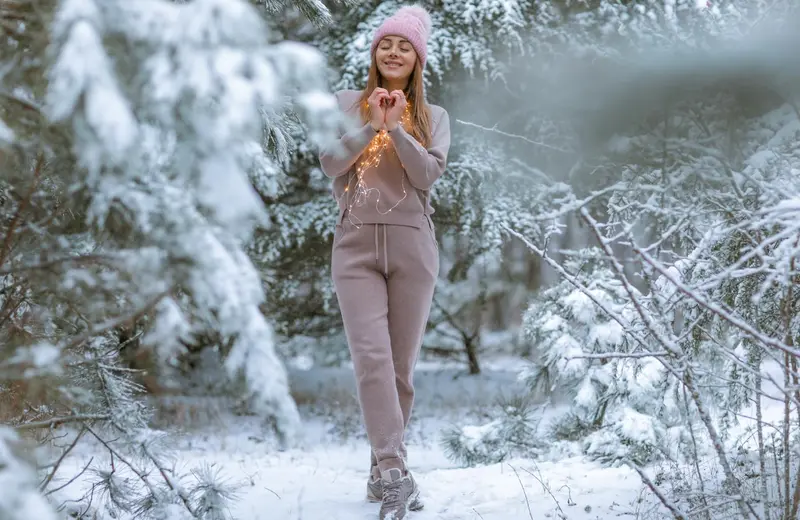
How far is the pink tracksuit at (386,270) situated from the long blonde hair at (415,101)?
4 cm

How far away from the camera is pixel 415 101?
275cm

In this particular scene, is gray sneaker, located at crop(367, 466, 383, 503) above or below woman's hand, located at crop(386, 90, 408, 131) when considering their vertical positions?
below

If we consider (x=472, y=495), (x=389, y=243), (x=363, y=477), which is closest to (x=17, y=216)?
(x=389, y=243)

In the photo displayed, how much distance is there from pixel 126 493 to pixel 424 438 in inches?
114

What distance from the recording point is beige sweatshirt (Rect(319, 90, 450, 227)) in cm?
250

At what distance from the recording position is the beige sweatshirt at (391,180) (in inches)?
98.3

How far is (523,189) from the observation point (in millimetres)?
5758

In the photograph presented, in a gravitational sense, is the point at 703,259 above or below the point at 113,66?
below

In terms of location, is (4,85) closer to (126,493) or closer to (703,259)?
(126,493)

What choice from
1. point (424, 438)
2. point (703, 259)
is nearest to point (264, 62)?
point (703, 259)

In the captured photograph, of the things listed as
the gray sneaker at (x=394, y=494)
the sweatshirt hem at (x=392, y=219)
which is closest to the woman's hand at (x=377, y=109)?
the sweatshirt hem at (x=392, y=219)

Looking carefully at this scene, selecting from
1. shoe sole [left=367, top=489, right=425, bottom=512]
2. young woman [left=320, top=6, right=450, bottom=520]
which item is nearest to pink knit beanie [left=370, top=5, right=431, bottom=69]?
young woman [left=320, top=6, right=450, bottom=520]

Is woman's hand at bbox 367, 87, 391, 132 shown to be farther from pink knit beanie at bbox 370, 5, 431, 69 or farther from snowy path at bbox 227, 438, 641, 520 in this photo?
snowy path at bbox 227, 438, 641, 520

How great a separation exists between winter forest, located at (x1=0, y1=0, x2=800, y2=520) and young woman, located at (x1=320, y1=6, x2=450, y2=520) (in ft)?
0.83
